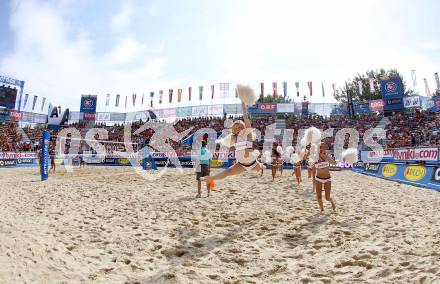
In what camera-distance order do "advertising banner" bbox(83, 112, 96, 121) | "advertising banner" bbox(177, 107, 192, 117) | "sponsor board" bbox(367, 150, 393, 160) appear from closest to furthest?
"sponsor board" bbox(367, 150, 393, 160)
"advertising banner" bbox(177, 107, 192, 117)
"advertising banner" bbox(83, 112, 96, 121)

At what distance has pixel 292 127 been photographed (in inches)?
1594

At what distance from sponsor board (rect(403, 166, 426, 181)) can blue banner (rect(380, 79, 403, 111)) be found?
95.0 ft

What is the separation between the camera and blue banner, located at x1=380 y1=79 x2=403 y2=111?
38438 millimetres

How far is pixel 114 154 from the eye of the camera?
29.7 m

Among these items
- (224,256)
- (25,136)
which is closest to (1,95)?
(25,136)

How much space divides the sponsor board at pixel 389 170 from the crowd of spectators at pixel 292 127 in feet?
39.4

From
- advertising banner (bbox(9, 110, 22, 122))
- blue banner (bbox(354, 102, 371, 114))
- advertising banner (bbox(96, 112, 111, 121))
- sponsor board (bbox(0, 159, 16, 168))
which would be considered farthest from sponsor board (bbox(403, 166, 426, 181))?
advertising banner (bbox(9, 110, 22, 122))

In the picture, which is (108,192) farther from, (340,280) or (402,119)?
(402,119)

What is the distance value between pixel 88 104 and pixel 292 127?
102 ft

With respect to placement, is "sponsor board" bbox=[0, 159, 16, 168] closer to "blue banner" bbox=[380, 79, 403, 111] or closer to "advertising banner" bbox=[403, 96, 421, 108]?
"blue banner" bbox=[380, 79, 403, 111]

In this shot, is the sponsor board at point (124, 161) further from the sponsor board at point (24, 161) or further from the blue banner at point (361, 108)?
the blue banner at point (361, 108)

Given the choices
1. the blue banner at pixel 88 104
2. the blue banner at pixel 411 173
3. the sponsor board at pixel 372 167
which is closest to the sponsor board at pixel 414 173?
the blue banner at pixel 411 173

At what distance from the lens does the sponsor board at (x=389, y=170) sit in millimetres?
14647

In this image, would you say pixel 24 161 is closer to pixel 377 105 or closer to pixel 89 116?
pixel 89 116
